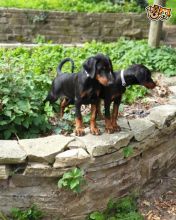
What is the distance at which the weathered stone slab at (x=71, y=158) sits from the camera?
4.17m

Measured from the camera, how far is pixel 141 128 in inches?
191

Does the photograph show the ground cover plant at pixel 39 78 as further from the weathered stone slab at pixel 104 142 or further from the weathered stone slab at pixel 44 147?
the weathered stone slab at pixel 104 142

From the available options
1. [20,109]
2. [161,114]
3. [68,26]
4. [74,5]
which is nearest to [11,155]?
[20,109]

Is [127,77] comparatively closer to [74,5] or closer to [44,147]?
[44,147]

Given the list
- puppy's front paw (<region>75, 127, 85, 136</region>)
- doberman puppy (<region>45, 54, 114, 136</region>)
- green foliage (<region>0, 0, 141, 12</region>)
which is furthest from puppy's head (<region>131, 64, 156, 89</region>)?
green foliage (<region>0, 0, 141, 12</region>)

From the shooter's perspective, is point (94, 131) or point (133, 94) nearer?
point (94, 131)

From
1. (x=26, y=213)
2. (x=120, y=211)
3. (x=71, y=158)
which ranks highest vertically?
(x=71, y=158)

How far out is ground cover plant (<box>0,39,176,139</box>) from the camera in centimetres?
466

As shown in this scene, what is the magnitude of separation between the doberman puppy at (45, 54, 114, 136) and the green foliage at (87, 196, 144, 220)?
2.72 ft

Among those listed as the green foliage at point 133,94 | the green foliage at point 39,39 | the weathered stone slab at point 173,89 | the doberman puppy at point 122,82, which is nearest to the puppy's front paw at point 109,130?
the doberman puppy at point 122,82

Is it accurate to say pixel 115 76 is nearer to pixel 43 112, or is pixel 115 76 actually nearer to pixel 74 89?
pixel 74 89

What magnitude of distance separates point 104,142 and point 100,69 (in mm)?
726

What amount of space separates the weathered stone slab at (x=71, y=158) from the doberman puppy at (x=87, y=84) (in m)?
0.29

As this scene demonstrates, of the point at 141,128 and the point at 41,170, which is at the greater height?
the point at 141,128
